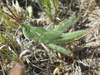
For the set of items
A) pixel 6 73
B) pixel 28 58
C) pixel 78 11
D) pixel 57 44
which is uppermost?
A: pixel 78 11

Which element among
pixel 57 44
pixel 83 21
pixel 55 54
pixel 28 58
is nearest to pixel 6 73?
pixel 28 58

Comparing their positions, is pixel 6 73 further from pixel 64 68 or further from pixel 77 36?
pixel 77 36

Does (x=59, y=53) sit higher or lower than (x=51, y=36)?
lower

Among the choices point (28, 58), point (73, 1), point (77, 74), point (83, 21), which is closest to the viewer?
point (77, 74)

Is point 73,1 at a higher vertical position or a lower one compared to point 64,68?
higher

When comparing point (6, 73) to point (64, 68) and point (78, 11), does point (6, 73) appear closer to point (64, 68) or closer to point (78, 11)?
point (64, 68)

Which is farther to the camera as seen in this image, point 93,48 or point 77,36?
point 93,48

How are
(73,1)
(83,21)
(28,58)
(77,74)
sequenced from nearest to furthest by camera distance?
(77,74), (28,58), (83,21), (73,1)

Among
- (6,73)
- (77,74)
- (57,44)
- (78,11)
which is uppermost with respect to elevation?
(78,11)

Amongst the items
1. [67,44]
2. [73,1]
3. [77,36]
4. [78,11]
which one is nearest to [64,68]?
[67,44]

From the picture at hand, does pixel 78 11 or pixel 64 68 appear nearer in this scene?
pixel 64 68
